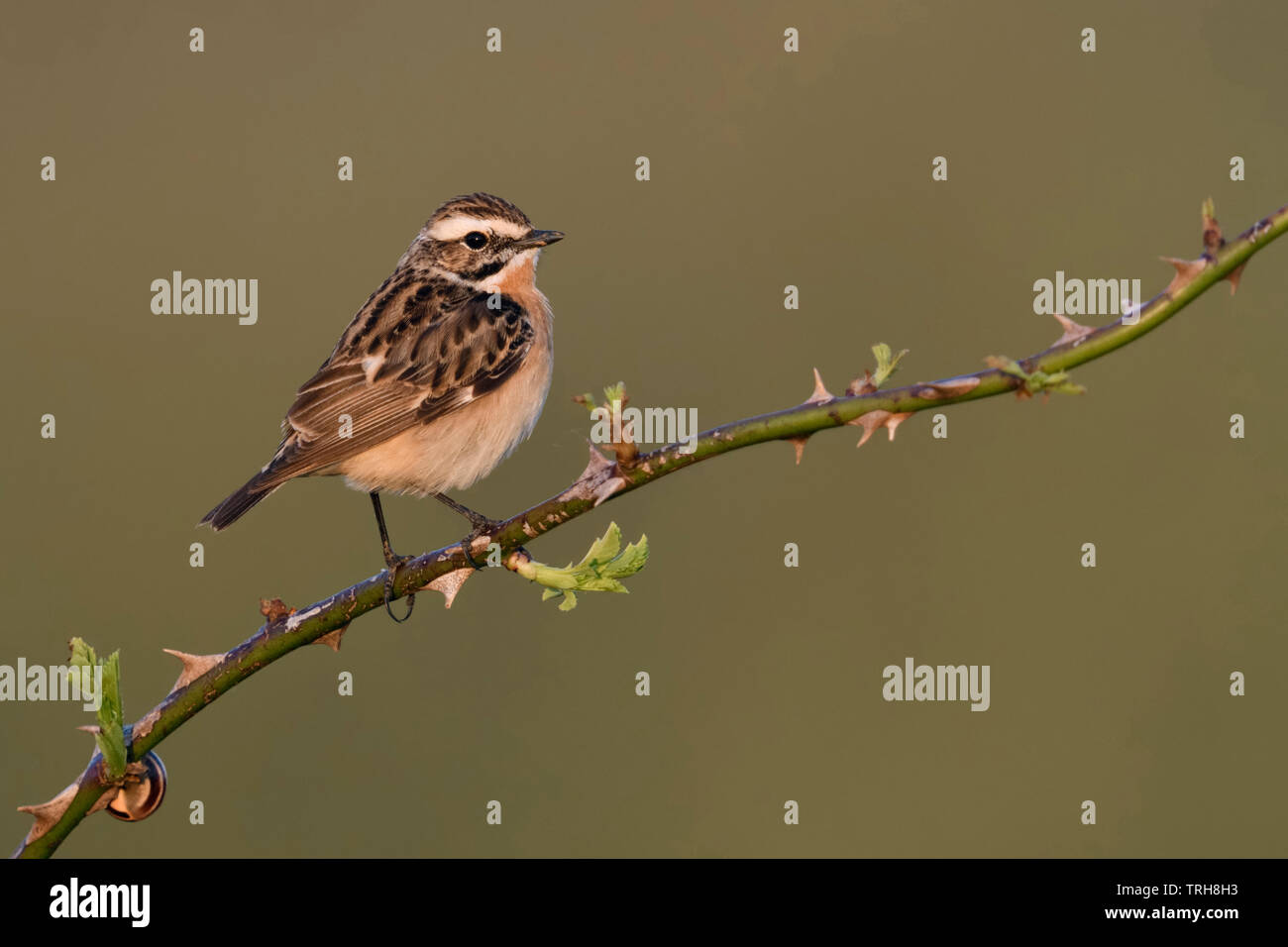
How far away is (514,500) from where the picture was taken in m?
9.45

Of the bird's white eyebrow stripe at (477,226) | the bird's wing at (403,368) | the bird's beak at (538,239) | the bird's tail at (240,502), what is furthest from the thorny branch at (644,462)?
the bird's white eyebrow stripe at (477,226)

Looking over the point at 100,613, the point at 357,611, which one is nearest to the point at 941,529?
the point at 100,613

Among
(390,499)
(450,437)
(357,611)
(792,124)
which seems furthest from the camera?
(792,124)

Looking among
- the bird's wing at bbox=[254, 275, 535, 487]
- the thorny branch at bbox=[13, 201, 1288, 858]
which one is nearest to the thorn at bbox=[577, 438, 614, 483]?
the thorny branch at bbox=[13, 201, 1288, 858]

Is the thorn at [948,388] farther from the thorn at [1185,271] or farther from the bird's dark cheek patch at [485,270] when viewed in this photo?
the bird's dark cheek patch at [485,270]

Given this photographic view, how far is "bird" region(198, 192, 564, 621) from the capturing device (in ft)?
20.2

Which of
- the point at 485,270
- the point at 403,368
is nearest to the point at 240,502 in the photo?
the point at 403,368

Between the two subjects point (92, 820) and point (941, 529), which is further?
point (941, 529)

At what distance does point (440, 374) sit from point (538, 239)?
0.83m

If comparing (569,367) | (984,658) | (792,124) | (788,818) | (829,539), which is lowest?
(788,818)

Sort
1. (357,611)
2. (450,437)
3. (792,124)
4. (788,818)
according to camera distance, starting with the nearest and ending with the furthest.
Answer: (357,611)
(450,437)
(788,818)
(792,124)

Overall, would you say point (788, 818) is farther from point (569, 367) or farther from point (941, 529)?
point (569, 367)

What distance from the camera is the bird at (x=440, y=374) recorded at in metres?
6.16

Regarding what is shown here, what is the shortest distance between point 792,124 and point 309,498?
534 cm
